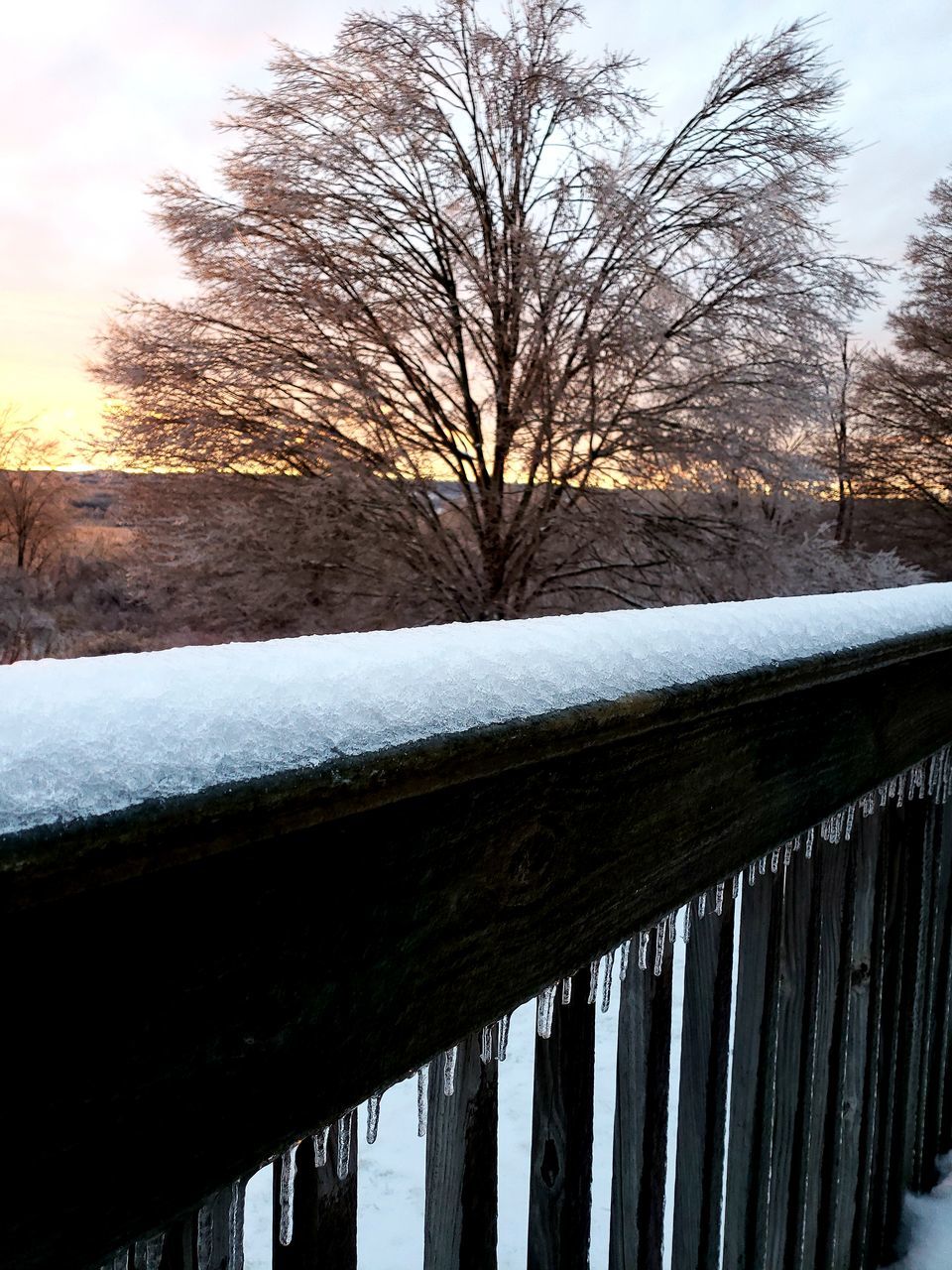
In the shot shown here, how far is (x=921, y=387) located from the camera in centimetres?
1989

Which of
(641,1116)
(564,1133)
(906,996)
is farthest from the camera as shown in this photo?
(906,996)

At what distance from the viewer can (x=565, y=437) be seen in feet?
34.3

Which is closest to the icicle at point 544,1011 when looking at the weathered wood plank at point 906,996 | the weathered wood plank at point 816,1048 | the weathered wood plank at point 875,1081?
the weathered wood plank at point 816,1048

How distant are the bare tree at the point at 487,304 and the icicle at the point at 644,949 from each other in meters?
9.70

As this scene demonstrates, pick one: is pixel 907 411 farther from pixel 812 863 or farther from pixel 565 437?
pixel 812 863

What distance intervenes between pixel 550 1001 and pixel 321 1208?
0.78 feet

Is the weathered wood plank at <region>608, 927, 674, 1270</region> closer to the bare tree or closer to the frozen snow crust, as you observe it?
the frozen snow crust

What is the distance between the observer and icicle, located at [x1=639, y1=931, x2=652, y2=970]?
815mm

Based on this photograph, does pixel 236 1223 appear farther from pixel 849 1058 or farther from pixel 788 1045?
pixel 849 1058

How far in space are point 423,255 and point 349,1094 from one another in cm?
1210

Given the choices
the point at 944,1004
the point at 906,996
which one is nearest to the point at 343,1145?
the point at 906,996

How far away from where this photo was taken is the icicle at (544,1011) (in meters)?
0.69

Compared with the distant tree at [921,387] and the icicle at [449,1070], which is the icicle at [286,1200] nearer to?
the icicle at [449,1070]

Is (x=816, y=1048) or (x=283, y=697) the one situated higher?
(x=283, y=697)
